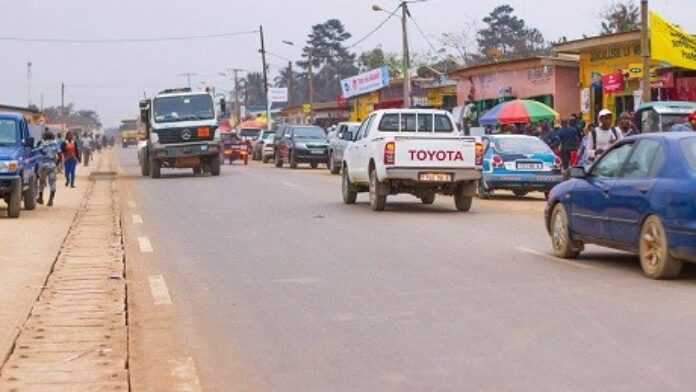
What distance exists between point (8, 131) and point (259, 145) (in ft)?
128

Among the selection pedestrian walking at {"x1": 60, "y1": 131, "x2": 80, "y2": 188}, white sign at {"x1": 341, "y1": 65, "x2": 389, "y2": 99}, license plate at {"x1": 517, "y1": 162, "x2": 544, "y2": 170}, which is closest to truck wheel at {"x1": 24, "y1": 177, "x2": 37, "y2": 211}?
license plate at {"x1": 517, "y1": 162, "x2": 544, "y2": 170}

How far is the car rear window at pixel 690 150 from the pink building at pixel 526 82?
104ft

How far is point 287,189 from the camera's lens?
1136 inches

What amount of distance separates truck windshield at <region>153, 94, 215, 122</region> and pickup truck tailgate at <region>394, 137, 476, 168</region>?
18.5 meters

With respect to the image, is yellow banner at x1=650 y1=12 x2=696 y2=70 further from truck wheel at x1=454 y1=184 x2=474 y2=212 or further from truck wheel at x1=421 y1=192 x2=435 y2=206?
truck wheel at x1=454 y1=184 x2=474 y2=212

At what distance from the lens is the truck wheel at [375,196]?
20.3 m

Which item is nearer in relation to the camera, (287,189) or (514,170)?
(514,170)

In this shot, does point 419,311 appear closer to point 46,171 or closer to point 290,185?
point 46,171

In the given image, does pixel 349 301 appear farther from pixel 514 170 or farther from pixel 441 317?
pixel 514 170

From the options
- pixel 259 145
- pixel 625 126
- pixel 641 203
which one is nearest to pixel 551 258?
pixel 641 203

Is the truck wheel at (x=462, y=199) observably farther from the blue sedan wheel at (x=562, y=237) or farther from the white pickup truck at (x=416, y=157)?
the blue sedan wheel at (x=562, y=237)

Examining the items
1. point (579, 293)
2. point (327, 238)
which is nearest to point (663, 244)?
point (579, 293)

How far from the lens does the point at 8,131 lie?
22.0m

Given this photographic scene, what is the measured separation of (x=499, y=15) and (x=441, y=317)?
10488cm
